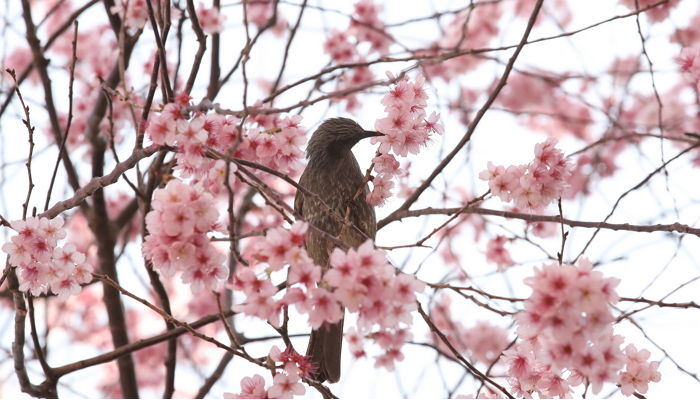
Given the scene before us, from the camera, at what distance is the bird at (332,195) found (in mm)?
2967

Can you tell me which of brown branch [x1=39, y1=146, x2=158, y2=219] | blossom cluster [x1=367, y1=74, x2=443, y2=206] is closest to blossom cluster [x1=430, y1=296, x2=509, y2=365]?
blossom cluster [x1=367, y1=74, x2=443, y2=206]

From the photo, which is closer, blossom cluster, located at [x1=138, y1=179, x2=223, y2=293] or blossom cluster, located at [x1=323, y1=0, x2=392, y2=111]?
blossom cluster, located at [x1=138, y1=179, x2=223, y2=293]

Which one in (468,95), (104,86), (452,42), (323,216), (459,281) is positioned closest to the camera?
(104,86)

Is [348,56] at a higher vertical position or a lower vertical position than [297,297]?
higher

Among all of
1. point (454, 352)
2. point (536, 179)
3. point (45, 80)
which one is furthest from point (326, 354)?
point (45, 80)

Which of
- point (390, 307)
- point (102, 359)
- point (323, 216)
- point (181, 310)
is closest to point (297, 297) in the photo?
A: point (390, 307)

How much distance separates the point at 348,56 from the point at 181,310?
3.00m

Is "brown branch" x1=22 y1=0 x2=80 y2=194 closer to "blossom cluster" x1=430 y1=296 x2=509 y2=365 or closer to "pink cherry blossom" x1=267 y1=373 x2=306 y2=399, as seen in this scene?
"pink cherry blossom" x1=267 y1=373 x2=306 y2=399

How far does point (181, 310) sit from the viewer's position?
6.34m

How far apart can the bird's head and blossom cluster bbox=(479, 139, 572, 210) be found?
918 millimetres

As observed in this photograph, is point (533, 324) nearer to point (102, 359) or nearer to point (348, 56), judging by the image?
point (102, 359)

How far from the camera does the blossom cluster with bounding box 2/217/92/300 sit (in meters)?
2.00

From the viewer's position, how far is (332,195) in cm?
339

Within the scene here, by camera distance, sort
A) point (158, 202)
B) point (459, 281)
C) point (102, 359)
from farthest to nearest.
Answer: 1. point (459, 281)
2. point (102, 359)
3. point (158, 202)
